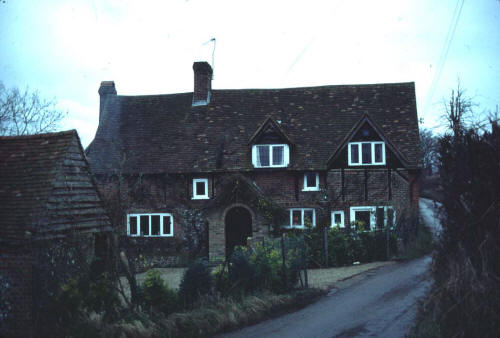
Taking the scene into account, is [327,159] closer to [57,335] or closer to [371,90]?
[371,90]

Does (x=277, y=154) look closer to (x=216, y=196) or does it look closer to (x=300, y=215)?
(x=300, y=215)

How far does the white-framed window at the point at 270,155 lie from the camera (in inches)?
968

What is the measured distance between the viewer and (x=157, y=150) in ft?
86.3

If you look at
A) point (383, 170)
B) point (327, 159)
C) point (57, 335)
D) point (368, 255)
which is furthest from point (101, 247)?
point (383, 170)

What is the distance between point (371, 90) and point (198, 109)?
1146 cm

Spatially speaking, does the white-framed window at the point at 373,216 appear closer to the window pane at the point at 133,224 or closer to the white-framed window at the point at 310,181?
the white-framed window at the point at 310,181

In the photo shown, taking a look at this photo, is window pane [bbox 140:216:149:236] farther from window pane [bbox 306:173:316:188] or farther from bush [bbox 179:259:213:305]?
bush [bbox 179:259:213:305]

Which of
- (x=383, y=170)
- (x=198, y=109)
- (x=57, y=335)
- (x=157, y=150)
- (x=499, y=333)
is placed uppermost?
(x=198, y=109)

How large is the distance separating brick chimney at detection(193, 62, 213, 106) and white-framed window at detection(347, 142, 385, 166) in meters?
10.5

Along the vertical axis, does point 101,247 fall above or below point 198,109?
below

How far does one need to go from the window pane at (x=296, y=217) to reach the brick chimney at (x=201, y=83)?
9874 millimetres

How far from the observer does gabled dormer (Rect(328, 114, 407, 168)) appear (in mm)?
23594

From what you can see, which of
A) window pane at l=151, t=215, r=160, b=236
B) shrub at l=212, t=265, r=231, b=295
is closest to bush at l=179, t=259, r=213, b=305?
shrub at l=212, t=265, r=231, b=295

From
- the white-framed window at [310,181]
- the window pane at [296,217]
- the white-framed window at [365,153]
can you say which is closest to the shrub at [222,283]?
the window pane at [296,217]
